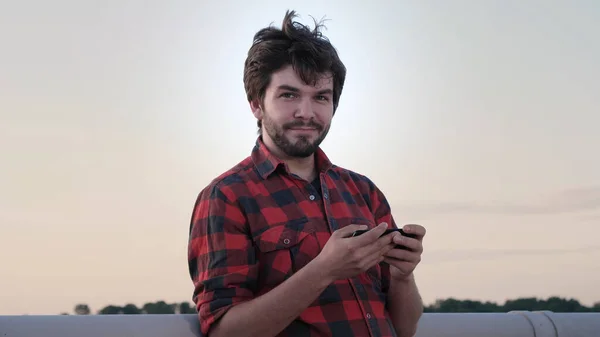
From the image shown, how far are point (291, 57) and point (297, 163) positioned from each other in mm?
440

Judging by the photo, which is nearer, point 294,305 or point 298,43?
point 294,305

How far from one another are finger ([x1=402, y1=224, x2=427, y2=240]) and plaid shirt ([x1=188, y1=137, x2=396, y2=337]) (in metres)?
0.35

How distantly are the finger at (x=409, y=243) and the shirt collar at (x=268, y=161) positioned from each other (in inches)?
23.6

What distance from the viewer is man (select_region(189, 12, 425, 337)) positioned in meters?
3.21

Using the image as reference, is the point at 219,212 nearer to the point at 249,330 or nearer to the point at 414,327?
the point at 249,330

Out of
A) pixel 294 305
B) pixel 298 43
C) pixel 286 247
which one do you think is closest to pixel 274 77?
pixel 298 43

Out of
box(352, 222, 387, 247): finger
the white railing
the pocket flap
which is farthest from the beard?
the white railing

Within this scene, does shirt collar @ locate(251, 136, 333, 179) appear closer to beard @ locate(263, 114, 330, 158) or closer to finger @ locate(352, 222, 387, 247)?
beard @ locate(263, 114, 330, 158)

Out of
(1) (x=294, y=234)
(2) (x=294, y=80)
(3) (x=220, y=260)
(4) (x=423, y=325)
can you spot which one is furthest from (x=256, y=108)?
(4) (x=423, y=325)

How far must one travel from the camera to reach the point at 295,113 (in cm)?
359

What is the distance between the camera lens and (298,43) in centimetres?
369

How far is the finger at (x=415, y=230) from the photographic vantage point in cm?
329

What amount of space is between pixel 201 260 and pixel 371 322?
694 mm

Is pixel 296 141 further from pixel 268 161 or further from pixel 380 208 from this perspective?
pixel 380 208
